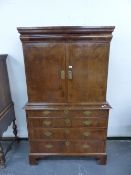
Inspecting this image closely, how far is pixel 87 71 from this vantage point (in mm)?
1866

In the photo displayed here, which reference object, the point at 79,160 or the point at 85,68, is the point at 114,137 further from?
the point at 85,68

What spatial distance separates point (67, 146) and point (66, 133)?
0.59 ft

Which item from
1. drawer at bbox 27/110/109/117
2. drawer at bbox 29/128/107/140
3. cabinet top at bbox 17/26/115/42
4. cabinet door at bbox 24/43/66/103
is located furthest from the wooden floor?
cabinet top at bbox 17/26/115/42

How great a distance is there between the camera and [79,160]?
2.24m

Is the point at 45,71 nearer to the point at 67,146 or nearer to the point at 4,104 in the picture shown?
the point at 4,104

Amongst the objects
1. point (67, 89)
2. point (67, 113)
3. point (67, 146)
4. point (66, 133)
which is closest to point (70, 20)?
point (67, 89)

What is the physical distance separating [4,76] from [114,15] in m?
1.58

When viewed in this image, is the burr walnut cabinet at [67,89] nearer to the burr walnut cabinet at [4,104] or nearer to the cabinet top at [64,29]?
the cabinet top at [64,29]

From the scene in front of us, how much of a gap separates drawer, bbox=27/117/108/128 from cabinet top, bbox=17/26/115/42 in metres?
0.89

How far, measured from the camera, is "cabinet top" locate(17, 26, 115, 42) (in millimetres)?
1725

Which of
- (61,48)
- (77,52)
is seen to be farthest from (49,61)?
(77,52)

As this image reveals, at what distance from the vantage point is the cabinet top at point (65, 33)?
5.66 ft

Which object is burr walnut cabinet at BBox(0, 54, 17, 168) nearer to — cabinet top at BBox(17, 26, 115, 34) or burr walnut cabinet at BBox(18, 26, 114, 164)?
burr walnut cabinet at BBox(18, 26, 114, 164)

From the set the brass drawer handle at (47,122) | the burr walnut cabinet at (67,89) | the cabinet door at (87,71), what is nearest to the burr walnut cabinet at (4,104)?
the burr walnut cabinet at (67,89)
